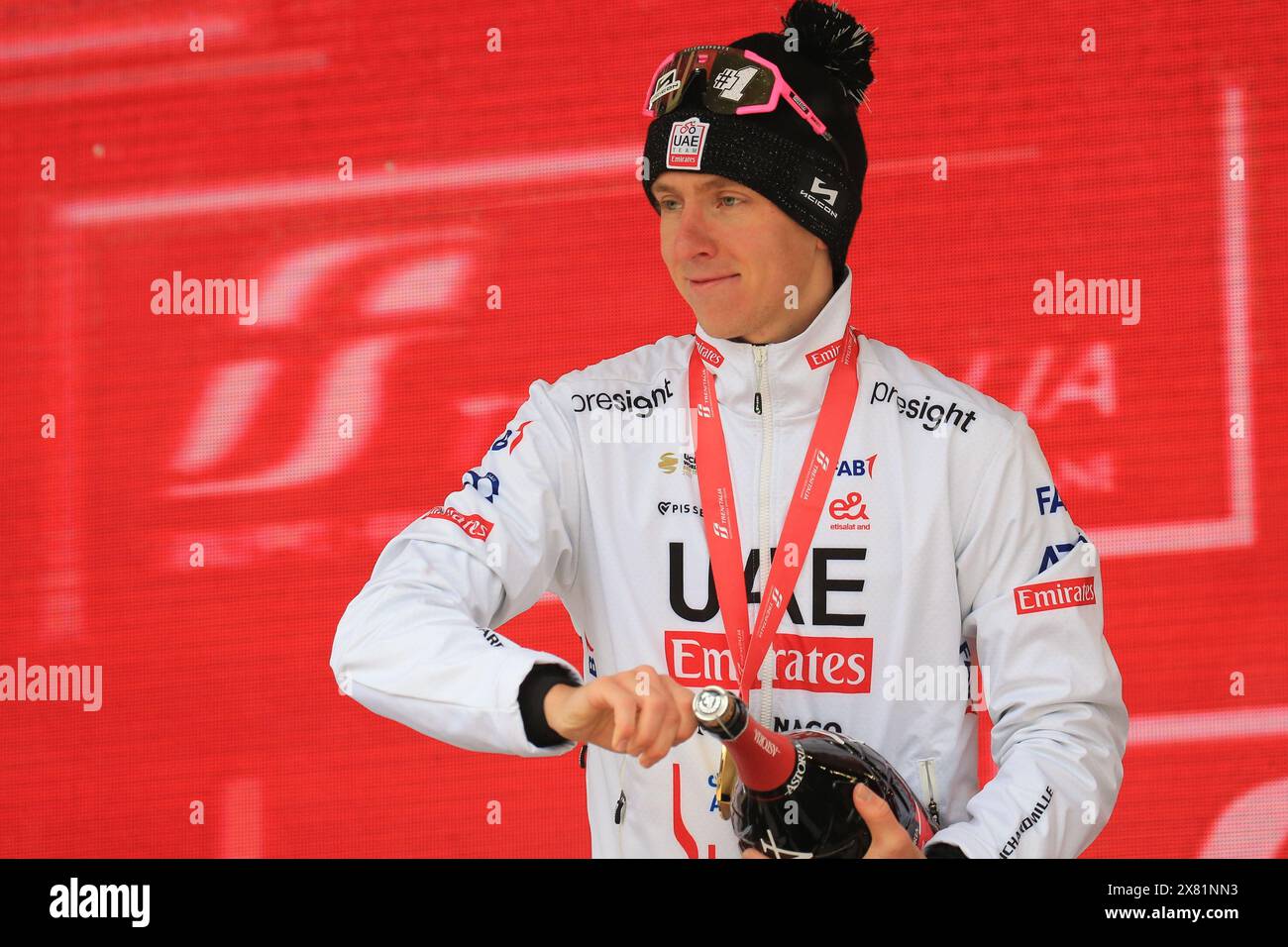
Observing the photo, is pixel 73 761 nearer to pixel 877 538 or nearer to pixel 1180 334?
pixel 877 538

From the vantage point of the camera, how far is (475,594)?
2.00 metres

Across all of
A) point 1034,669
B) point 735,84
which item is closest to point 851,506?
point 1034,669

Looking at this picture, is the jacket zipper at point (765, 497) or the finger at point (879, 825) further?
the jacket zipper at point (765, 497)

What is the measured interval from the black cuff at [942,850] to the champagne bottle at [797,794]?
0.10 m

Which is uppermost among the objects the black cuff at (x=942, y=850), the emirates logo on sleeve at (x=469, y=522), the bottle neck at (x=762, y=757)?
the emirates logo on sleeve at (x=469, y=522)

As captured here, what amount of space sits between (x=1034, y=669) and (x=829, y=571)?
341 mm

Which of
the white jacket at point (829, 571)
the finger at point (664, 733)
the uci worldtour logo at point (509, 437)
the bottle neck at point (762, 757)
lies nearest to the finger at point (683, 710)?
the finger at point (664, 733)

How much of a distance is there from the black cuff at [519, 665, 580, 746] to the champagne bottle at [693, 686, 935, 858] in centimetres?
21

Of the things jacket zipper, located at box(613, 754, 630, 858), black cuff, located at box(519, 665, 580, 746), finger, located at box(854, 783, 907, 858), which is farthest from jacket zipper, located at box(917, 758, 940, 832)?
black cuff, located at box(519, 665, 580, 746)

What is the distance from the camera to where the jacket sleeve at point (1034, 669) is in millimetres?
1911

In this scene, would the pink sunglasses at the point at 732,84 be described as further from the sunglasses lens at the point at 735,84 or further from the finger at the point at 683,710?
the finger at the point at 683,710

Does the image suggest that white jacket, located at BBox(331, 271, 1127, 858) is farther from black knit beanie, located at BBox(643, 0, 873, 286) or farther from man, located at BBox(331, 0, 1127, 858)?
black knit beanie, located at BBox(643, 0, 873, 286)

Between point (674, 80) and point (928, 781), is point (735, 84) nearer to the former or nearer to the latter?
point (674, 80)
